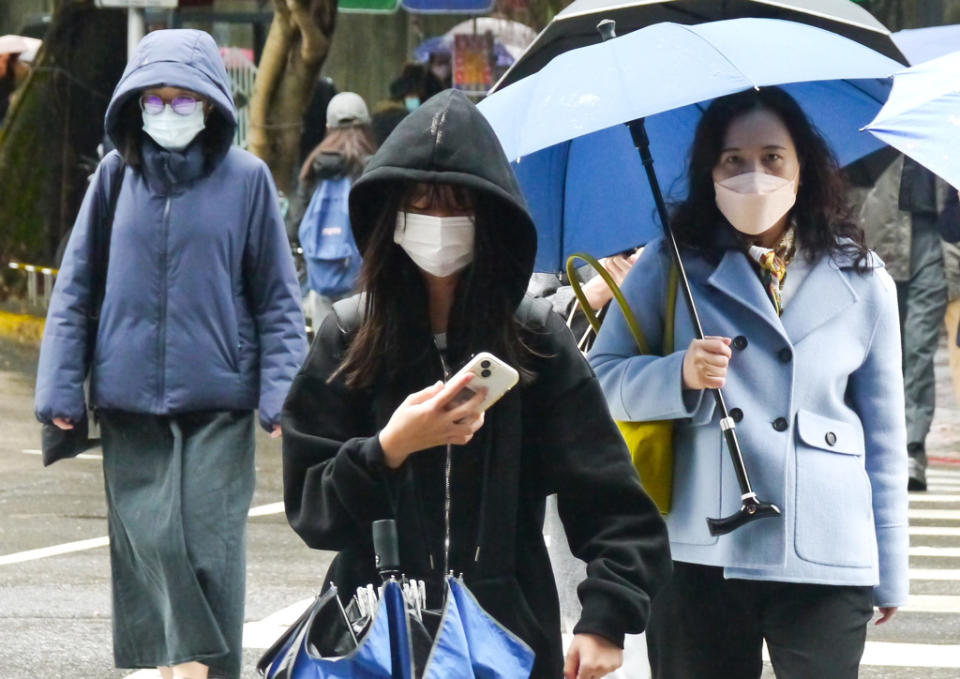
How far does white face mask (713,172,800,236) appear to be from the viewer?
435 cm

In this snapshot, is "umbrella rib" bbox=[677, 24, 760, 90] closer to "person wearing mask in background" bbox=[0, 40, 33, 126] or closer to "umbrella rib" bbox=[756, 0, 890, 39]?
"umbrella rib" bbox=[756, 0, 890, 39]

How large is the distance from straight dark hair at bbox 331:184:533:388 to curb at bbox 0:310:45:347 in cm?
1473

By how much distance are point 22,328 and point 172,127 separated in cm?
1262

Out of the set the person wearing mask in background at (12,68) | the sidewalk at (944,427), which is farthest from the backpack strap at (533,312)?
the person wearing mask in background at (12,68)

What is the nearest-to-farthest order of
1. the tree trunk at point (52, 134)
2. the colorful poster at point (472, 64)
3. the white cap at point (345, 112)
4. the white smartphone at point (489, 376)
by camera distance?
the white smartphone at point (489, 376) < the white cap at point (345, 112) < the tree trunk at point (52, 134) < the colorful poster at point (472, 64)

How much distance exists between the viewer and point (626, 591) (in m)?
3.19

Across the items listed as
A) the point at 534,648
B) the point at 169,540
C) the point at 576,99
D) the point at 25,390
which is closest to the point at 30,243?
the point at 25,390

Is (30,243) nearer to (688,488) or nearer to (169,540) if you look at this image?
(169,540)

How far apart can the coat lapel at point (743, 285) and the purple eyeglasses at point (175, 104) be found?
6.70ft

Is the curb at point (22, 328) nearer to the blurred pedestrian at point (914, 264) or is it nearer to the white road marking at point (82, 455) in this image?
the white road marking at point (82, 455)

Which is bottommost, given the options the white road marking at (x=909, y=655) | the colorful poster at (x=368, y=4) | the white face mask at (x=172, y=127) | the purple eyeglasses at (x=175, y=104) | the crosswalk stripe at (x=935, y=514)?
the crosswalk stripe at (x=935, y=514)

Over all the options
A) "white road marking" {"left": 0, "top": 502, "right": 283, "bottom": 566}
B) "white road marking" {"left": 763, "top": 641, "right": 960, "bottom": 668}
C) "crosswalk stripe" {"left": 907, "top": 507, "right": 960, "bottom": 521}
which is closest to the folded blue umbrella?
"white road marking" {"left": 763, "top": 641, "right": 960, "bottom": 668}

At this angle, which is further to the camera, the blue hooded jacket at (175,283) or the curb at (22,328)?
the curb at (22,328)

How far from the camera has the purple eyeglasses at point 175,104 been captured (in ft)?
19.1
